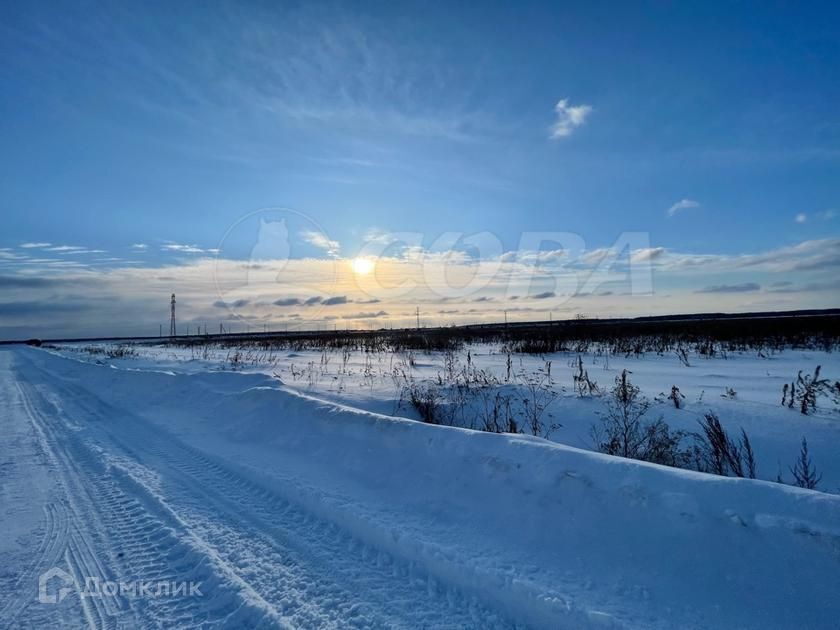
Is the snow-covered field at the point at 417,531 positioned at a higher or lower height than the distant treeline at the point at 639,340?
lower

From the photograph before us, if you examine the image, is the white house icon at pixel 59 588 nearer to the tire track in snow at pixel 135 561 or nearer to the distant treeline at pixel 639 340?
the tire track in snow at pixel 135 561

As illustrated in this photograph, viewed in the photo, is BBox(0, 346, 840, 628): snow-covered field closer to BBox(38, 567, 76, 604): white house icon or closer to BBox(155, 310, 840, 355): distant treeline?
BBox(38, 567, 76, 604): white house icon

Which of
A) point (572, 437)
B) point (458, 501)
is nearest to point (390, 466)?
point (458, 501)

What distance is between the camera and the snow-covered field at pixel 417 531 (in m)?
2.68

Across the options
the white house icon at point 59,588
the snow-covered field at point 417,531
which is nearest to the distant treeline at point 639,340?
the snow-covered field at point 417,531

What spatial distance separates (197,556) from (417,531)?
5.42ft

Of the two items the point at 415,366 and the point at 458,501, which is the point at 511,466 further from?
the point at 415,366

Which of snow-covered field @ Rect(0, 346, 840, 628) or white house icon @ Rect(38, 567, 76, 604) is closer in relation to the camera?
snow-covered field @ Rect(0, 346, 840, 628)

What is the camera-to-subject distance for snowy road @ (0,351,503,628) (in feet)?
8.82

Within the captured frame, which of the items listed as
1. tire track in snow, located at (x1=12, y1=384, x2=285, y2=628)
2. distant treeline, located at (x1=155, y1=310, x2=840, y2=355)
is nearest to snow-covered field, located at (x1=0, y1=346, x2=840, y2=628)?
tire track in snow, located at (x1=12, y1=384, x2=285, y2=628)

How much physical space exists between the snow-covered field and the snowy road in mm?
16

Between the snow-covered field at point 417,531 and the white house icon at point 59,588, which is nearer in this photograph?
the snow-covered field at point 417,531

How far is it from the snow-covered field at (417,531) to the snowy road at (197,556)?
0.05 feet

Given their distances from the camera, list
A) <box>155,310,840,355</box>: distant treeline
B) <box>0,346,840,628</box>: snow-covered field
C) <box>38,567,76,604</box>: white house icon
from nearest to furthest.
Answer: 1. <box>0,346,840,628</box>: snow-covered field
2. <box>38,567,76,604</box>: white house icon
3. <box>155,310,840,355</box>: distant treeline
